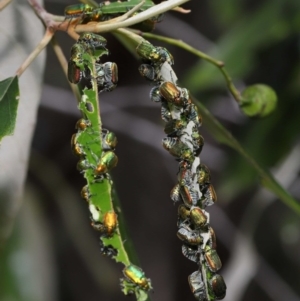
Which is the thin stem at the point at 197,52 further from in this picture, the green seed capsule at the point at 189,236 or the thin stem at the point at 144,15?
the green seed capsule at the point at 189,236

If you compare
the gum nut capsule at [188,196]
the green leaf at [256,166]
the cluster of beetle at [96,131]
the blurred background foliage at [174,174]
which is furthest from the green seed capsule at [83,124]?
the blurred background foliage at [174,174]

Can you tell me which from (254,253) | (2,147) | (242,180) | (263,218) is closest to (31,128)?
(2,147)

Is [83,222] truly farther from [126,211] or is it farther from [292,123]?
[292,123]

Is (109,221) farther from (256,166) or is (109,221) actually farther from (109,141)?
(256,166)

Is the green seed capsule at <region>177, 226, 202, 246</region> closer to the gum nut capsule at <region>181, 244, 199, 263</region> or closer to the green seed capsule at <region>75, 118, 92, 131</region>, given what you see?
the gum nut capsule at <region>181, 244, 199, 263</region>

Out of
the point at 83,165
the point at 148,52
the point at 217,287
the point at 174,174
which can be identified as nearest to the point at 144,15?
the point at 148,52
